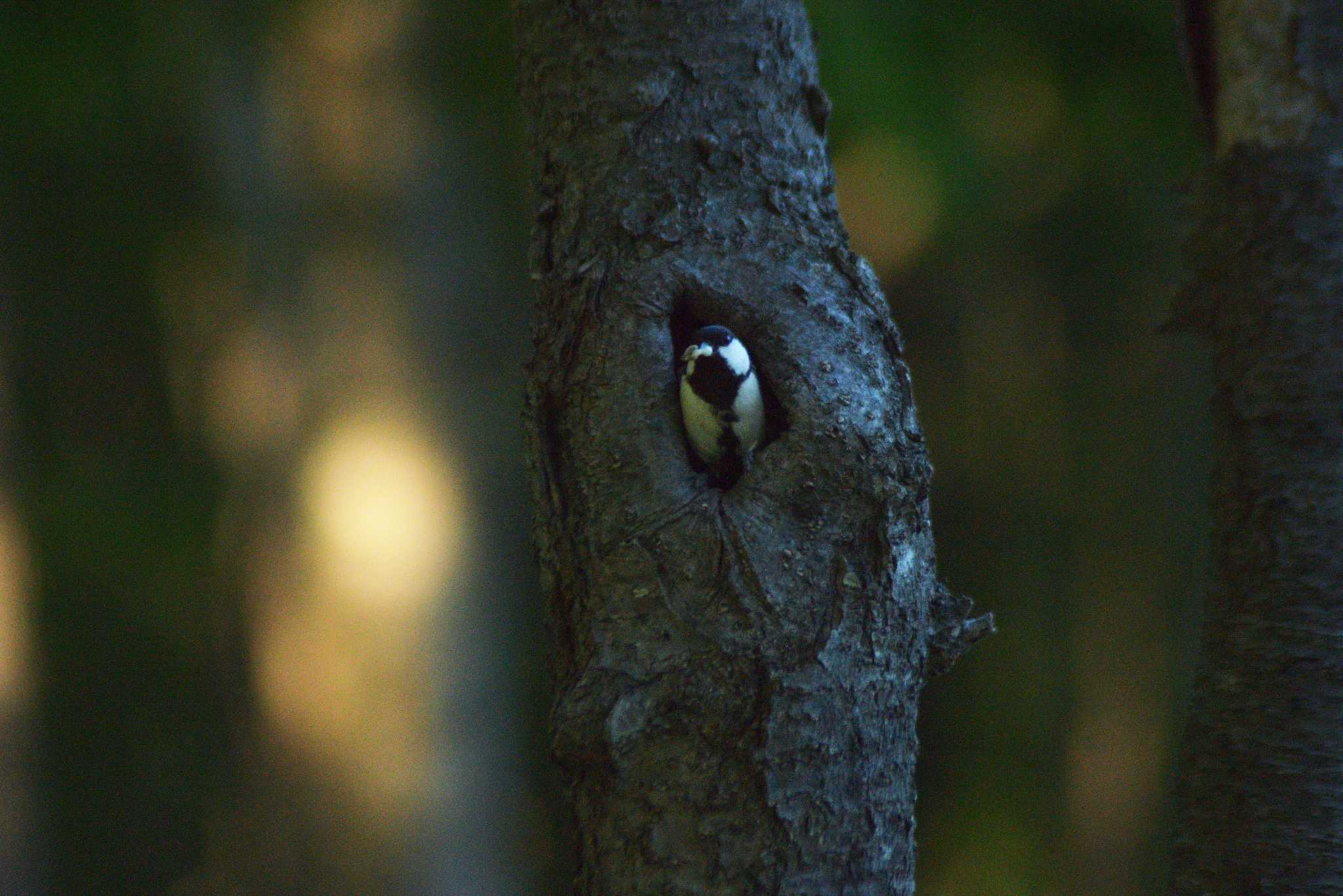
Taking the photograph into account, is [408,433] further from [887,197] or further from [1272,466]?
[1272,466]

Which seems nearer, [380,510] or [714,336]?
[714,336]

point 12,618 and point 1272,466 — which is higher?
point 1272,466

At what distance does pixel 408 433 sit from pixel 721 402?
2592mm

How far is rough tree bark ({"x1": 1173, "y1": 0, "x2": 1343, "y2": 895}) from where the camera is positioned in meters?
1.52

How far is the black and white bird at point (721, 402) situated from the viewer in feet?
5.20

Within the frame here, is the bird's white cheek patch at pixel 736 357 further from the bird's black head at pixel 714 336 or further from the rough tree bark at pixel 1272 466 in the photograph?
the rough tree bark at pixel 1272 466

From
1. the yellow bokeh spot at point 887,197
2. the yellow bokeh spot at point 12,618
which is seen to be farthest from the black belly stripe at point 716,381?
the yellow bokeh spot at point 12,618

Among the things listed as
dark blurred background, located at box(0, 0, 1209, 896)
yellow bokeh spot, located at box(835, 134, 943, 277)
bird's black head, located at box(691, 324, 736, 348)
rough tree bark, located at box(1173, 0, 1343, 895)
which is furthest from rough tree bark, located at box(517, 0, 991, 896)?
yellow bokeh spot, located at box(835, 134, 943, 277)

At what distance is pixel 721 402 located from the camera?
1721 millimetres

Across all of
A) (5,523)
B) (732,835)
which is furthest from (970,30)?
(5,523)

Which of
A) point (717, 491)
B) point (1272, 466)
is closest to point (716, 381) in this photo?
point (717, 491)

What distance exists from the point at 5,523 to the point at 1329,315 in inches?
189

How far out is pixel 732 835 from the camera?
1.35 m

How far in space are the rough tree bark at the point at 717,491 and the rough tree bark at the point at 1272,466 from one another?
385 millimetres
